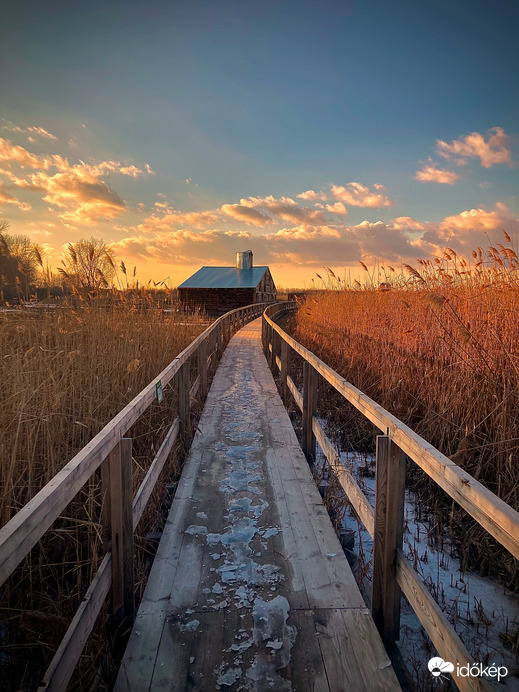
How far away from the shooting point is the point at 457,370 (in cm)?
410

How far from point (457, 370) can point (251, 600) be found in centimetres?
298

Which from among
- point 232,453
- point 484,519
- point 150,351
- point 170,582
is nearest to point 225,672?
point 170,582

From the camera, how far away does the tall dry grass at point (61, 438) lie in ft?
6.11

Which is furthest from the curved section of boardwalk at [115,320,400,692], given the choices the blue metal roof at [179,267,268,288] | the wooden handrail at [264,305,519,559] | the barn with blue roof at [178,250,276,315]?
the blue metal roof at [179,267,268,288]

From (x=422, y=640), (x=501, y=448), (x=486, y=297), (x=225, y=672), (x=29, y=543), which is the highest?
(x=486, y=297)

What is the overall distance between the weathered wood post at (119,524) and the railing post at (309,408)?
236cm

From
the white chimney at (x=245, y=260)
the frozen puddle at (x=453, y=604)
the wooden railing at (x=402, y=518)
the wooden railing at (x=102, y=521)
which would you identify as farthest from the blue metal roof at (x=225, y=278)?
the wooden railing at (x=402, y=518)

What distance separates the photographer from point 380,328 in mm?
6176

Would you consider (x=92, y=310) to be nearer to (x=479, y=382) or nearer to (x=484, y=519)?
(x=479, y=382)

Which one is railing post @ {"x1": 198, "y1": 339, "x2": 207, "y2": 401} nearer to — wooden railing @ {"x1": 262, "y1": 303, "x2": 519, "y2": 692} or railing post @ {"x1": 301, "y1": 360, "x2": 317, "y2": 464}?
railing post @ {"x1": 301, "y1": 360, "x2": 317, "y2": 464}

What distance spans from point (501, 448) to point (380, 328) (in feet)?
10.7

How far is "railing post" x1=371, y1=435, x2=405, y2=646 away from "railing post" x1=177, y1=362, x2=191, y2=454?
252 centimetres

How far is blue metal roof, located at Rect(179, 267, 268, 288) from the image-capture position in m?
29.9

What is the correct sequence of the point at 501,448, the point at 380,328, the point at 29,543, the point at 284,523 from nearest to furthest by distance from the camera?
the point at 29,543 → the point at 284,523 → the point at 501,448 → the point at 380,328
